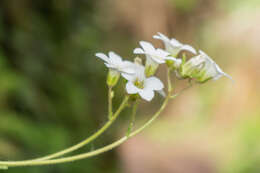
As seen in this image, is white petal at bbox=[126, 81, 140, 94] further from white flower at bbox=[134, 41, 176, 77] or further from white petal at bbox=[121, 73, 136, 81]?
white flower at bbox=[134, 41, 176, 77]

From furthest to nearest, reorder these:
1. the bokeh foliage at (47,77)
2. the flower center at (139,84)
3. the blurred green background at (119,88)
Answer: the blurred green background at (119,88) → the bokeh foliage at (47,77) → the flower center at (139,84)

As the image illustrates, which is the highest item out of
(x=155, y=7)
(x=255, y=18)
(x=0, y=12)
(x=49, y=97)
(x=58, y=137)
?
(x=155, y=7)

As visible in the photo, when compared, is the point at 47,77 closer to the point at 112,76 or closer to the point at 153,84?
the point at 112,76

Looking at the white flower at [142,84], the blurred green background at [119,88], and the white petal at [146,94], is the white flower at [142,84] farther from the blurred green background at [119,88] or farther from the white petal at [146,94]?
the blurred green background at [119,88]

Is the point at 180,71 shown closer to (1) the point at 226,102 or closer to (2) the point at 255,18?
(1) the point at 226,102

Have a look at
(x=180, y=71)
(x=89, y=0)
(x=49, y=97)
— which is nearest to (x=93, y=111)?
(x=49, y=97)

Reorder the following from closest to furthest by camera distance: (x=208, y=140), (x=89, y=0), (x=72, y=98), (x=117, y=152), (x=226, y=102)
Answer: (x=72, y=98) → (x=89, y=0) → (x=117, y=152) → (x=208, y=140) → (x=226, y=102)

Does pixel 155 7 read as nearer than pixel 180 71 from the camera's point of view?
No

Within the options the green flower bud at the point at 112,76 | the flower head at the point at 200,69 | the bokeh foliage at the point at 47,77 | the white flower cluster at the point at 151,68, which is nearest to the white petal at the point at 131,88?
the white flower cluster at the point at 151,68
